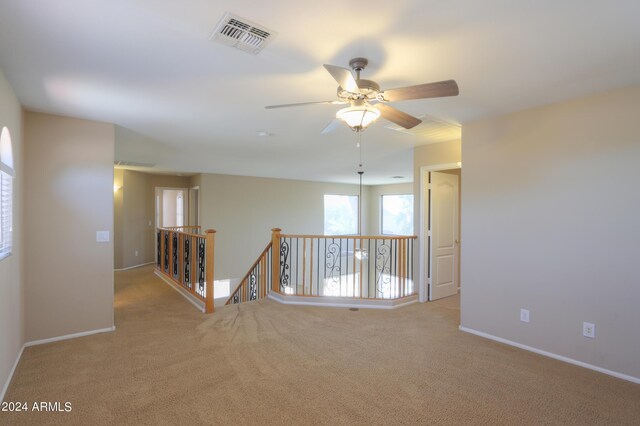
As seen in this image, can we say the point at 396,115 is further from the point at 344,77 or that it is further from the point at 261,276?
the point at 261,276

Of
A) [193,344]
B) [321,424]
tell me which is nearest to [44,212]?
[193,344]

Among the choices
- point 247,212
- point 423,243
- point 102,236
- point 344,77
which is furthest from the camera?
point 247,212

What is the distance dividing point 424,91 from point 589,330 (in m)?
2.64

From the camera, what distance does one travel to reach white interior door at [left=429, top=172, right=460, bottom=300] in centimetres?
499

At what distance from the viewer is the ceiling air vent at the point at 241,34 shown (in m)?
1.73

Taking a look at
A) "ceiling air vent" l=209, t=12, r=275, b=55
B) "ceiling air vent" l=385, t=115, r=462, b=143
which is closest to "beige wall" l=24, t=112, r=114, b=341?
"ceiling air vent" l=209, t=12, r=275, b=55

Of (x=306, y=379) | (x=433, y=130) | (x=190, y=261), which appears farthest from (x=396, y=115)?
(x=190, y=261)

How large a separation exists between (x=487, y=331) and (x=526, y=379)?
909mm

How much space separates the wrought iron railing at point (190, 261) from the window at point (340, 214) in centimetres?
494

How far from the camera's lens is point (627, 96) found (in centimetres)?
262

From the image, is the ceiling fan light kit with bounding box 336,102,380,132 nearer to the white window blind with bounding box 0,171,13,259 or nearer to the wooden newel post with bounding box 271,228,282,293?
the white window blind with bounding box 0,171,13,259

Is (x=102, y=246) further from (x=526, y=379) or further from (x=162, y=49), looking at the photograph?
(x=526, y=379)

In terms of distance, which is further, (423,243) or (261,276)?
(261,276)

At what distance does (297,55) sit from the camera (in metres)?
2.09
